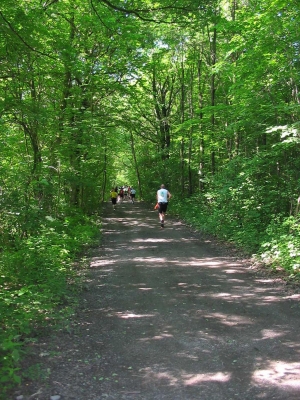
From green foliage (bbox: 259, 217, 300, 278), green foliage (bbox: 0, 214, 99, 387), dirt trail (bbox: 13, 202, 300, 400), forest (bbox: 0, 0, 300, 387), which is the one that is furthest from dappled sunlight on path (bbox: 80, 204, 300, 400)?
forest (bbox: 0, 0, 300, 387)

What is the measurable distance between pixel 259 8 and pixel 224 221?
7086 mm

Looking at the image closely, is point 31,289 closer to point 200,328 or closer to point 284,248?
point 200,328

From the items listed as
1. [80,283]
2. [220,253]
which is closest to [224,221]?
[220,253]

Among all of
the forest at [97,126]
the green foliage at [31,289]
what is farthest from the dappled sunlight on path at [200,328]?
the forest at [97,126]

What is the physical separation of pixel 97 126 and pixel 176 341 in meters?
12.2

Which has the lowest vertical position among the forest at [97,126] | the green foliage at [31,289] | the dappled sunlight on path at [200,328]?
the dappled sunlight on path at [200,328]

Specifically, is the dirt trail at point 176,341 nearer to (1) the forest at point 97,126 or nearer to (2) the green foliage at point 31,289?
(2) the green foliage at point 31,289

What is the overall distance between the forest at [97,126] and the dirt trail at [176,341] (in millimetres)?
524

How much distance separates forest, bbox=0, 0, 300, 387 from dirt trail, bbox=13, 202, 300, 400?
524 mm

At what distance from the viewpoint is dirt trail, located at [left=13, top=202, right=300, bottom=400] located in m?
3.55

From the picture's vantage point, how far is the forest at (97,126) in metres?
6.69

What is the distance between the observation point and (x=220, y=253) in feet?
33.6

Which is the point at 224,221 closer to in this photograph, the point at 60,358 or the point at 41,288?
the point at 41,288

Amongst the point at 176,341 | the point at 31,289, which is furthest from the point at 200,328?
the point at 31,289
